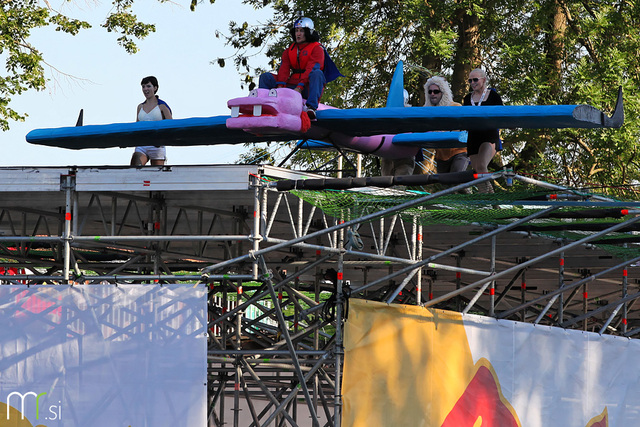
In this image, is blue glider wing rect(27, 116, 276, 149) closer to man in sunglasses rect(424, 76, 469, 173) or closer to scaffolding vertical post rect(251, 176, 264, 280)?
scaffolding vertical post rect(251, 176, 264, 280)

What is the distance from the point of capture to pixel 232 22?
2875 cm

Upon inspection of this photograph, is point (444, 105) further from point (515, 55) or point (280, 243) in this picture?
point (515, 55)

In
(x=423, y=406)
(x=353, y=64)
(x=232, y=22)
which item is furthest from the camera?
(x=232, y=22)

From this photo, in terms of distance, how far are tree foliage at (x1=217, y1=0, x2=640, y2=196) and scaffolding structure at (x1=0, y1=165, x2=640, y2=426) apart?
10.1ft

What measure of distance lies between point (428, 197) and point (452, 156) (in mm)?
4000

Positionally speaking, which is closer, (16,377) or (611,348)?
(16,377)

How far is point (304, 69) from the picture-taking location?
15.4 metres

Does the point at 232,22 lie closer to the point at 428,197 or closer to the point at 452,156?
the point at 452,156

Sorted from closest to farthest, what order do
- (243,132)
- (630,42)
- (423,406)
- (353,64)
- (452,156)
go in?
1. (423,406)
2. (243,132)
3. (452,156)
4. (630,42)
5. (353,64)

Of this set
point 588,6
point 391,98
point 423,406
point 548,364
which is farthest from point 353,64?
point 423,406

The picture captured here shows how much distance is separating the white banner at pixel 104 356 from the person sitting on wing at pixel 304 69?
3.45 meters

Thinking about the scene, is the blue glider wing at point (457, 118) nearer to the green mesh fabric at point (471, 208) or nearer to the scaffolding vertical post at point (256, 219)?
the green mesh fabric at point (471, 208)

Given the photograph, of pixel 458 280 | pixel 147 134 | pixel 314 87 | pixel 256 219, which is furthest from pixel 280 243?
pixel 458 280

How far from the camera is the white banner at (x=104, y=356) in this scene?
13.6 metres
